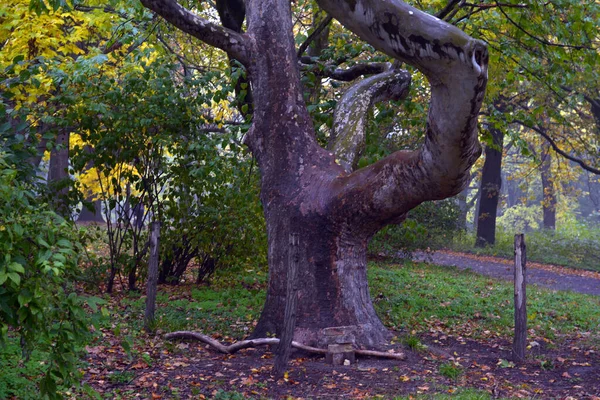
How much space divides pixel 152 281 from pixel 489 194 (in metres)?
19.7

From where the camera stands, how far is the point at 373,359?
7250 mm

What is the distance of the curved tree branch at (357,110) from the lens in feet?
27.6

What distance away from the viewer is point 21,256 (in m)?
3.77

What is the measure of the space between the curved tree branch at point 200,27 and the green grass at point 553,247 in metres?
17.0

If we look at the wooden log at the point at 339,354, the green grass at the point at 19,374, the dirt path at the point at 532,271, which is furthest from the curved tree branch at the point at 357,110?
the dirt path at the point at 532,271

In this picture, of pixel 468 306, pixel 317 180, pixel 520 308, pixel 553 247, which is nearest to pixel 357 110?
pixel 317 180

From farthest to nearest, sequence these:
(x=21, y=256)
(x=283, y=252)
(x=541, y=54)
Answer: (x=541, y=54)
(x=283, y=252)
(x=21, y=256)

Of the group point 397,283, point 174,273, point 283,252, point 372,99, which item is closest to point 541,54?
point 372,99

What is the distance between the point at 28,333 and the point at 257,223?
7390 millimetres

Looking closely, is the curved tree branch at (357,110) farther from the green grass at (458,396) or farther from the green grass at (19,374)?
the green grass at (19,374)

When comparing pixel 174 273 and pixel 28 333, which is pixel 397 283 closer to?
pixel 174 273

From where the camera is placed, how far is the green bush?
3.64 m

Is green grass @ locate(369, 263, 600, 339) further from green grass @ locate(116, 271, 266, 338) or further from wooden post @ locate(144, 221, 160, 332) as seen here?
wooden post @ locate(144, 221, 160, 332)

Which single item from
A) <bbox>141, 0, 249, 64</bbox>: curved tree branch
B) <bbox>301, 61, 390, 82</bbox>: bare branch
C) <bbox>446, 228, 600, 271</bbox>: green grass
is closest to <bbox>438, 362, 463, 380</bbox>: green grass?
<bbox>141, 0, 249, 64</bbox>: curved tree branch
